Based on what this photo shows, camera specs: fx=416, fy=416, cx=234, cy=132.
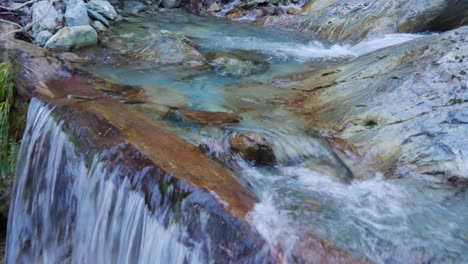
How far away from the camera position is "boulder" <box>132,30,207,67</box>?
7137 millimetres

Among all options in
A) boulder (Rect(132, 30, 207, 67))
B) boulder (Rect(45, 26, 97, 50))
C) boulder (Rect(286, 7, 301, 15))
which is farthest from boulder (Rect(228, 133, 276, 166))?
boulder (Rect(286, 7, 301, 15))

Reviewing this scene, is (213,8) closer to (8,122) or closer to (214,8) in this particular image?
(214,8)

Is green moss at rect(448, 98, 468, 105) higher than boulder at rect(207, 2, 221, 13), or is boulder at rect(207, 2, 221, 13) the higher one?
green moss at rect(448, 98, 468, 105)

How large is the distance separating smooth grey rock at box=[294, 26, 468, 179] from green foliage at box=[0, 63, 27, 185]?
10.8 feet

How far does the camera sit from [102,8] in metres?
10.5

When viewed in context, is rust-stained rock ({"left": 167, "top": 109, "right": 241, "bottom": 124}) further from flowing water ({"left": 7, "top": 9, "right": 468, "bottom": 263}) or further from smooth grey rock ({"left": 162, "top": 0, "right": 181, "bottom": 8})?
smooth grey rock ({"left": 162, "top": 0, "right": 181, "bottom": 8})

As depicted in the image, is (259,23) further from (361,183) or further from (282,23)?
(361,183)

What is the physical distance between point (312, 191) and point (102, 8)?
29.1 feet

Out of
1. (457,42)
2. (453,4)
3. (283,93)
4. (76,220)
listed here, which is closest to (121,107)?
(76,220)

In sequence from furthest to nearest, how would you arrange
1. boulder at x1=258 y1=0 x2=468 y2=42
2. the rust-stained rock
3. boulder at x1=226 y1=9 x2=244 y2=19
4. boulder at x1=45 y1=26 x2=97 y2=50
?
1. boulder at x1=226 y1=9 x2=244 y2=19
2. boulder at x1=258 y1=0 x2=468 y2=42
3. boulder at x1=45 y1=26 x2=97 y2=50
4. the rust-stained rock

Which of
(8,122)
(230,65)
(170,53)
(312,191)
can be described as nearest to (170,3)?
(170,53)

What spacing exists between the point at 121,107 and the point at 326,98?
255cm

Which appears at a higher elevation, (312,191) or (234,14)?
(312,191)

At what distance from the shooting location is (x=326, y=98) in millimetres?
5262
